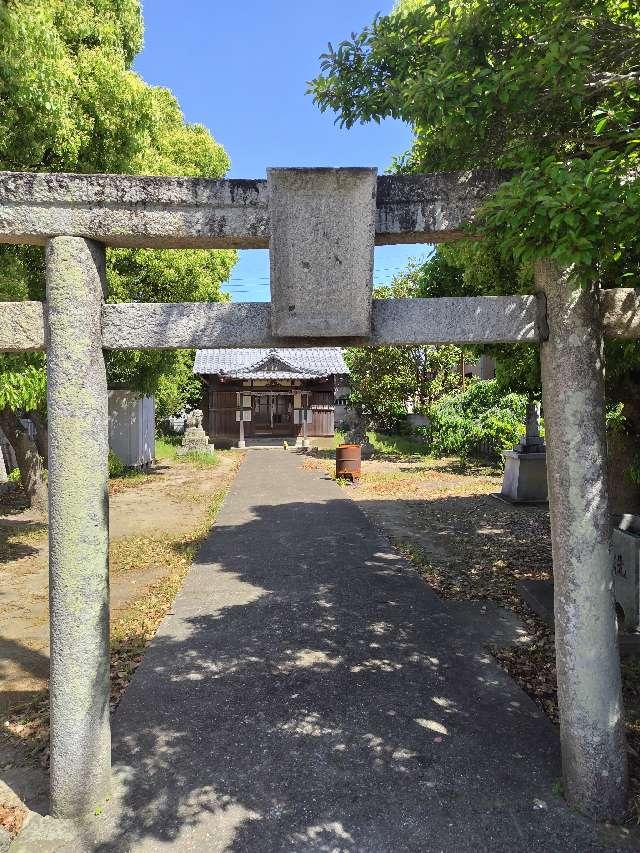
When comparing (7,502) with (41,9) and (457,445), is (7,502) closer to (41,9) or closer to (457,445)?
(41,9)

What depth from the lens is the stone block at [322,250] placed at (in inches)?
123

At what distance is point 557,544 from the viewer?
10.4ft

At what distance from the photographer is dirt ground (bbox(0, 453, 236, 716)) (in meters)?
5.19

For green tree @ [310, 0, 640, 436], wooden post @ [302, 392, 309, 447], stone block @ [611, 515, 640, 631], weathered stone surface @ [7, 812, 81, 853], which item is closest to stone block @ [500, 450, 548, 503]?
stone block @ [611, 515, 640, 631]

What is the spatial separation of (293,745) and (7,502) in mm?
11824

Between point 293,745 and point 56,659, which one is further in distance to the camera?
point 293,745

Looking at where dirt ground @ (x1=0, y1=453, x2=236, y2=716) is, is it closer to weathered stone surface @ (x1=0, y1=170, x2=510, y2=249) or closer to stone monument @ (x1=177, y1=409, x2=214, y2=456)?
weathered stone surface @ (x1=0, y1=170, x2=510, y2=249)

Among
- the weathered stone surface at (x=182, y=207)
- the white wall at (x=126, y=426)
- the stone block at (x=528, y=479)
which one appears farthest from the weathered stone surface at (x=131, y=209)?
the white wall at (x=126, y=426)

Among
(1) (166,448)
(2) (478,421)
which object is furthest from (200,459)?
(2) (478,421)

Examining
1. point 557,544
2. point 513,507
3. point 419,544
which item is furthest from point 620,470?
point 557,544

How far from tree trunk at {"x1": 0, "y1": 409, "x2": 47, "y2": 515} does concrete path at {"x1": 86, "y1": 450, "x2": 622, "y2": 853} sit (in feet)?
22.8

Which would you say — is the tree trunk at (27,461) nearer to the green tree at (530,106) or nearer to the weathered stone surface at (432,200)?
the green tree at (530,106)

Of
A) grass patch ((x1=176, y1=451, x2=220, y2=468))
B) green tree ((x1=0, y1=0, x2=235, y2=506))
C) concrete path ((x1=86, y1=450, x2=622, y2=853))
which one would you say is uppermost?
green tree ((x1=0, y1=0, x2=235, y2=506))

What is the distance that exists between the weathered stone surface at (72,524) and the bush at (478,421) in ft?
51.7
